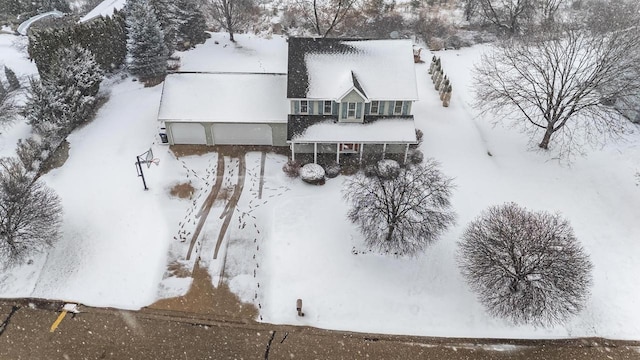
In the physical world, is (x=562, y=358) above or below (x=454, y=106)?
below

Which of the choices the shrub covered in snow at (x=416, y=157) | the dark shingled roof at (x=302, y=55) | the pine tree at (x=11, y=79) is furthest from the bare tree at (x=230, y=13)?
the shrub covered in snow at (x=416, y=157)

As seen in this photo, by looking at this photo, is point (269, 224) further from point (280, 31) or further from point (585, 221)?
point (280, 31)

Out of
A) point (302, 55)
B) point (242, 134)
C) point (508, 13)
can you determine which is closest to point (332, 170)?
point (242, 134)

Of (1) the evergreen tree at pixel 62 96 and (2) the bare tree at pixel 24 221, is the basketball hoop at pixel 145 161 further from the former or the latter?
(1) the evergreen tree at pixel 62 96

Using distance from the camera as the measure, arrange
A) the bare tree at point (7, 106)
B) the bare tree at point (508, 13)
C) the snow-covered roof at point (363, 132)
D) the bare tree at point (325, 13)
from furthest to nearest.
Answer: the bare tree at point (325, 13) < the bare tree at point (508, 13) < the bare tree at point (7, 106) < the snow-covered roof at point (363, 132)

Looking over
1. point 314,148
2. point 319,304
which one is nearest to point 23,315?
point 319,304

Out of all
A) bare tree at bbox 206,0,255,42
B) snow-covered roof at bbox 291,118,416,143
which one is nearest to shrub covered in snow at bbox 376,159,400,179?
snow-covered roof at bbox 291,118,416,143
